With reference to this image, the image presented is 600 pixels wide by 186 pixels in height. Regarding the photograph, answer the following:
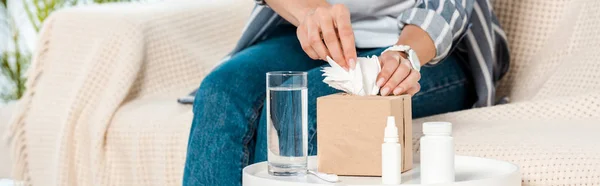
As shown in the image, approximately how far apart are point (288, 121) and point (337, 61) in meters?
0.13

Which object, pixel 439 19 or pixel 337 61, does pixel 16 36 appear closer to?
pixel 439 19

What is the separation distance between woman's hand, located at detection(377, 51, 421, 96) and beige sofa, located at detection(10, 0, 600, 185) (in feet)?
0.99

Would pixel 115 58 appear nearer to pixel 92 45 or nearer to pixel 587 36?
pixel 92 45

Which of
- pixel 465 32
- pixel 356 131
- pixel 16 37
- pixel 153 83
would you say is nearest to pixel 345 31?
pixel 356 131

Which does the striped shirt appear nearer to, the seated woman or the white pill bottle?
the seated woman

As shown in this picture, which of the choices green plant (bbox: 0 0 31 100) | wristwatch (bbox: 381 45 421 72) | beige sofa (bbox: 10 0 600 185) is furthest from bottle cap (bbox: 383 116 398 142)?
green plant (bbox: 0 0 31 100)

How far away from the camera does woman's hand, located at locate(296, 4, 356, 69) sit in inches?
42.3

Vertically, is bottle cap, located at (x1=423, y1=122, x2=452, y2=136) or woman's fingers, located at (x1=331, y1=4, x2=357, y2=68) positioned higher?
woman's fingers, located at (x1=331, y1=4, x2=357, y2=68)

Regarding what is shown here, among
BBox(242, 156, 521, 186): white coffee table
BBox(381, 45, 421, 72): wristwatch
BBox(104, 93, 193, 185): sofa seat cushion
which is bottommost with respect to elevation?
BBox(104, 93, 193, 185): sofa seat cushion

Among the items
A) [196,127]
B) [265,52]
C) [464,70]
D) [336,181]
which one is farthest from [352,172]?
[464,70]

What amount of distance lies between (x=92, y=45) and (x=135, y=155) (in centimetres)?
31

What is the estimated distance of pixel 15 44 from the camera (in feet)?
9.64

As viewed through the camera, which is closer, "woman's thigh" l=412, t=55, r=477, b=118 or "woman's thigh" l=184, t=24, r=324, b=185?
"woman's thigh" l=184, t=24, r=324, b=185

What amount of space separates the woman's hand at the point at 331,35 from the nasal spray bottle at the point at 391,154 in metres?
0.13
